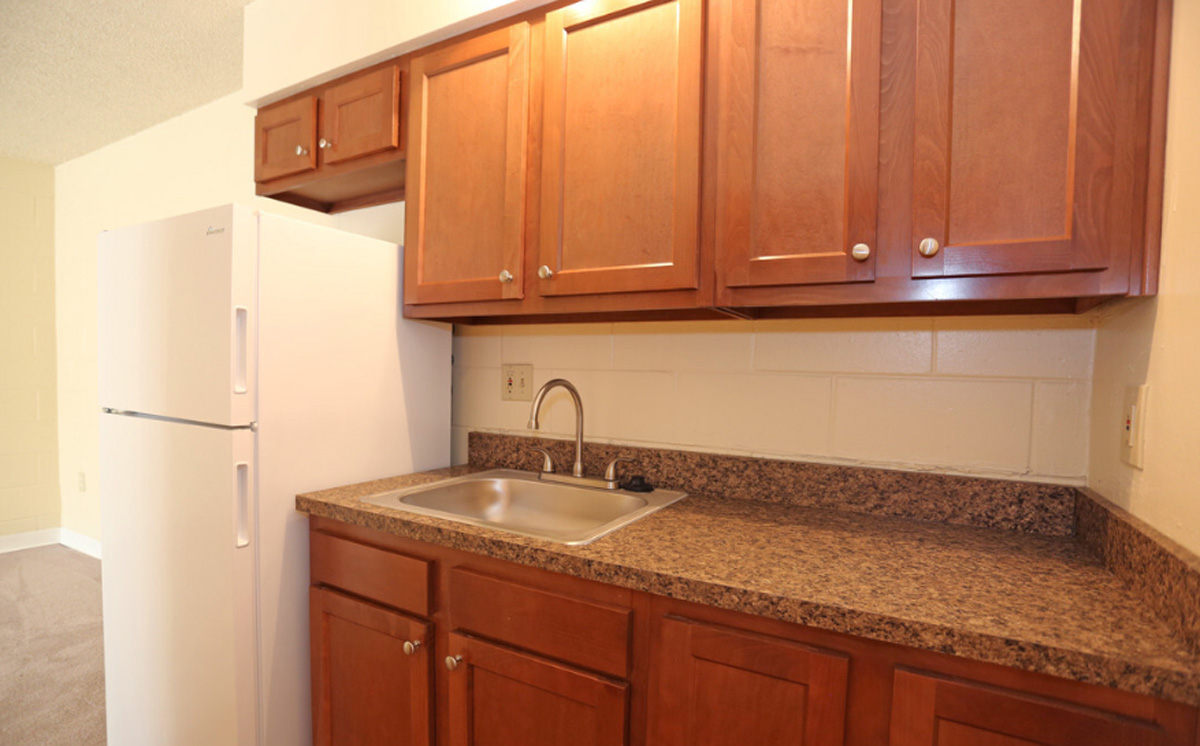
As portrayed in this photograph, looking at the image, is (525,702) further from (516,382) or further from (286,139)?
(286,139)

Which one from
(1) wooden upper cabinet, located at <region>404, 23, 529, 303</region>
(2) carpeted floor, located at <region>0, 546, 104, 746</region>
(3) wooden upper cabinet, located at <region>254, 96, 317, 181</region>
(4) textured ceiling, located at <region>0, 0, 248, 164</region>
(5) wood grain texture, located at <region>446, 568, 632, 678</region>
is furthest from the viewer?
(4) textured ceiling, located at <region>0, 0, 248, 164</region>

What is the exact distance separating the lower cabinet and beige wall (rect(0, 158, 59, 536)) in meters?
3.82

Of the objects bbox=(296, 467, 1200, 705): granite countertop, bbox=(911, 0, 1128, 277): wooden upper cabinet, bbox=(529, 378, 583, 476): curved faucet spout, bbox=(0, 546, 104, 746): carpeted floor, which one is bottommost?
bbox=(0, 546, 104, 746): carpeted floor

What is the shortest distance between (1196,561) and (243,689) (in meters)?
1.83

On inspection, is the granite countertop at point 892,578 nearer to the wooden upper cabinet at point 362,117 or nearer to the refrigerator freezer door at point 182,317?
the refrigerator freezer door at point 182,317

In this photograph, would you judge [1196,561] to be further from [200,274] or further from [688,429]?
[200,274]

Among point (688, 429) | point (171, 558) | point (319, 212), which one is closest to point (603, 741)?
point (688, 429)

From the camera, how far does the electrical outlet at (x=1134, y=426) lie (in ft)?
2.92

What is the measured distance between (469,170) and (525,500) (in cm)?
97

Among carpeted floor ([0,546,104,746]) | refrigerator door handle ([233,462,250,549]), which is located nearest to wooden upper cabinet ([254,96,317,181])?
refrigerator door handle ([233,462,250,549])

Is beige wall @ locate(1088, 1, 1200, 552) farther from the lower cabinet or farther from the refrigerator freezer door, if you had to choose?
the refrigerator freezer door

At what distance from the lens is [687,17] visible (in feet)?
3.91

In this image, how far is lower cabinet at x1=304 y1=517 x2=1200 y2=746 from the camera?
0.73 m

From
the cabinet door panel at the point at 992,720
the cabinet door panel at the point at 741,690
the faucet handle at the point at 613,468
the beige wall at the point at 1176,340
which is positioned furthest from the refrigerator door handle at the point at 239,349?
the beige wall at the point at 1176,340
